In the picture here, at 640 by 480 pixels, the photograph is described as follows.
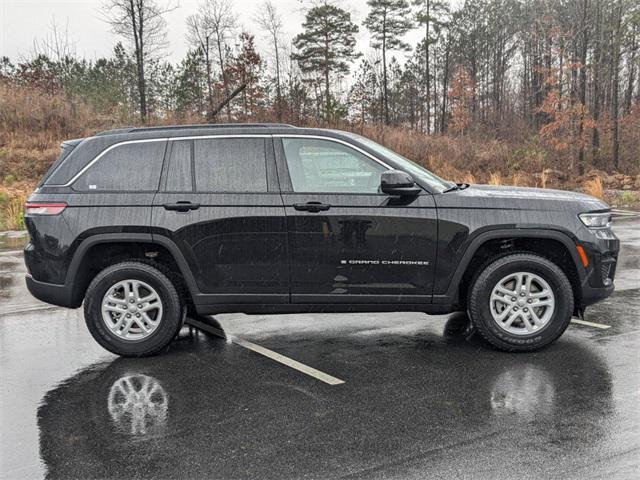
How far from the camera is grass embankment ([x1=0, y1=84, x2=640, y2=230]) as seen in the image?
20.9m

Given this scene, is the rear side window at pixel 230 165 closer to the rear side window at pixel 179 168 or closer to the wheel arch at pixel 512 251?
the rear side window at pixel 179 168

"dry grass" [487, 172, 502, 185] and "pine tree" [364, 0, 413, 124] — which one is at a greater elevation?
"pine tree" [364, 0, 413, 124]

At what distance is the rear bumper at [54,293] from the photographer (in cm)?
520

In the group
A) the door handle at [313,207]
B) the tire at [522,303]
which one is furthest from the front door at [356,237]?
the tire at [522,303]

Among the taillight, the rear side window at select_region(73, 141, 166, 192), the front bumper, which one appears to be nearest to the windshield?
the front bumper

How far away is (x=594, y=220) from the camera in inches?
202

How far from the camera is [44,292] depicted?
5242mm

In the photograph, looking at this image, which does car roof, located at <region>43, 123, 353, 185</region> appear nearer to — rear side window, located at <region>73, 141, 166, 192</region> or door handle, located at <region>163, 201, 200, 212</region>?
rear side window, located at <region>73, 141, 166, 192</region>

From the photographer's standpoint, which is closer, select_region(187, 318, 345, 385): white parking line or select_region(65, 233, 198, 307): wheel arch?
select_region(187, 318, 345, 385): white parking line

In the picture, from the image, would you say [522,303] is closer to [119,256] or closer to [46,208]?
[119,256]

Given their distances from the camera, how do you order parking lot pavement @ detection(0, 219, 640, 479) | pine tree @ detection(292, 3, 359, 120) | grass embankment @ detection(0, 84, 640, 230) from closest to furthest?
parking lot pavement @ detection(0, 219, 640, 479), grass embankment @ detection(0, 84, 640, 230), pine tree @ detection(292, 3, 359, 120)

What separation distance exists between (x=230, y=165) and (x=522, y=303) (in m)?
2.77

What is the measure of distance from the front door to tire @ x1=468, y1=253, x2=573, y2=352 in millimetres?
486

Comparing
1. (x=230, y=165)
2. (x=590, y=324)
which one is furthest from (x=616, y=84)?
(x=230, y=165)
